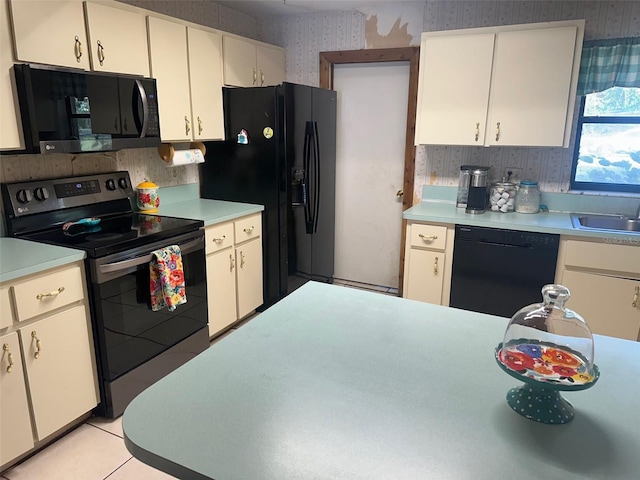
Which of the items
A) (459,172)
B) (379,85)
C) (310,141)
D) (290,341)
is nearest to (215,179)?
(310,141)

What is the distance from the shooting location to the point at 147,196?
9.54 ft

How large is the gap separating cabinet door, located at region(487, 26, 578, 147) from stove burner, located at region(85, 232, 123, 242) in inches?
96.5

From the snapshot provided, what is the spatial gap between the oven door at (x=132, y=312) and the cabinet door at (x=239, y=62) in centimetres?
133

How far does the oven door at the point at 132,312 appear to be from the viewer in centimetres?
211

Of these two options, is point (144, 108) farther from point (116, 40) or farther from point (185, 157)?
point (185, 157)

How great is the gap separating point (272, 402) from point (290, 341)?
274 millimetres

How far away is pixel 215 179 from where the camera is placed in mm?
3486

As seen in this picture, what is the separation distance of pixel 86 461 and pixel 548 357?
2044mm

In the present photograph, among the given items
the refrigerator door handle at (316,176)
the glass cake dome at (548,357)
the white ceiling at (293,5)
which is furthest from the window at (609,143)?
the glass cake dome at (548,357)

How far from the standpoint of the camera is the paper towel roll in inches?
119

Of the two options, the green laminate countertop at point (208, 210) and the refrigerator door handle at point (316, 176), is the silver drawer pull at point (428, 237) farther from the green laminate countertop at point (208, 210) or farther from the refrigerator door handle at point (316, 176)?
the green laminate countertop at point (208, 210)

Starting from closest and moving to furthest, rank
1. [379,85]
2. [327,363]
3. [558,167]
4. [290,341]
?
[327,363]
[290,341]
[558,167]
[379,85]

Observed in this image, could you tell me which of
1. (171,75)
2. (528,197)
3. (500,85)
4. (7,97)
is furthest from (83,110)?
(528,197)

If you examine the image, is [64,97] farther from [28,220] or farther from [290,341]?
[290,341]
